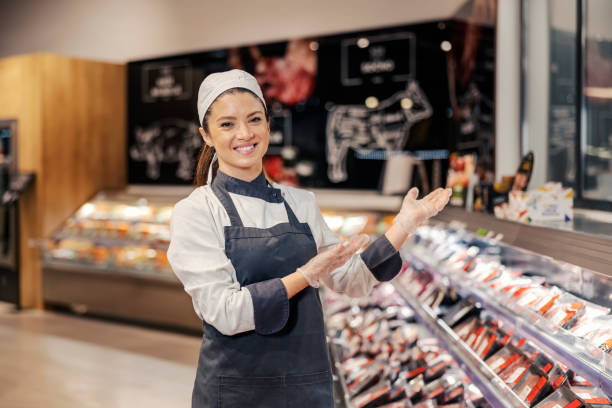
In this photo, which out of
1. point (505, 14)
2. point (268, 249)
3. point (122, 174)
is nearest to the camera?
point (268, 249)

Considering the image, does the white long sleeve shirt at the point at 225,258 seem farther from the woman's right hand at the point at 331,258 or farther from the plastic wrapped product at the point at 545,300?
the plastic wrapped product at the point at 545,300

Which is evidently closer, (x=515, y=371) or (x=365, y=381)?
(x=515, y=371)

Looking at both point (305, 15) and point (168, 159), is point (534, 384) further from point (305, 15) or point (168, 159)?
point (168, 159)

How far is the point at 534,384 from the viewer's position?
2.06 meters

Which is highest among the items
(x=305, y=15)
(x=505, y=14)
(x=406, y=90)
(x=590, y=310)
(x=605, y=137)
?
(x=305, y=15)

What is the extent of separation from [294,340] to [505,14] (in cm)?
384

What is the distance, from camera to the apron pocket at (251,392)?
1.62 metres

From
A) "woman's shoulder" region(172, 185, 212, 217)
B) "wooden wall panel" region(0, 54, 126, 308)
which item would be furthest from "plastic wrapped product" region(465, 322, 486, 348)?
"wooden wall panel" region(0, 54, 126, 308)

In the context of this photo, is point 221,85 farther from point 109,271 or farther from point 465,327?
point 109,271

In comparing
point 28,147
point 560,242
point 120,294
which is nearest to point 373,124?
point 120,294

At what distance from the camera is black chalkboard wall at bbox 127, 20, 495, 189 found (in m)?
5.34

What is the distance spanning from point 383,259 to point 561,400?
29.8 inches

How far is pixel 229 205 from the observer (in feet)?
5.47

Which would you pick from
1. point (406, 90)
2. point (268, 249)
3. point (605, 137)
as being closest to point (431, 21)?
point (406, 90)
